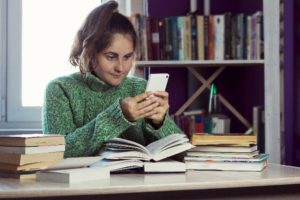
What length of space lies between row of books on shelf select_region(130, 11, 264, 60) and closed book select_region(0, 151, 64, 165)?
4.25 feet

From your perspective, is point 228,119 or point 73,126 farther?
point 228,119

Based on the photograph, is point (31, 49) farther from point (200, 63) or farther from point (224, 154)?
point (224, 154)

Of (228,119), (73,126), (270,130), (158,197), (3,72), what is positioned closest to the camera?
(158,197)

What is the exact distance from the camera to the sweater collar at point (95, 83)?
2.00 m

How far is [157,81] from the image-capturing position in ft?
5.56

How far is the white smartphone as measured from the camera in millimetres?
1657

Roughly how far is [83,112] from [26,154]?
0.66m

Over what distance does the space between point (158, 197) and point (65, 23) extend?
1.94 metres

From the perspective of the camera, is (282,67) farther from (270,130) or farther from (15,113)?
(15,113)

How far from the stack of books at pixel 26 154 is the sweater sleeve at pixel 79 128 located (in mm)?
273

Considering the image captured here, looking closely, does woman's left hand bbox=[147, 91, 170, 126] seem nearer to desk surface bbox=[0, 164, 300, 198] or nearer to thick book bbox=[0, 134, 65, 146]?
desk surface bbox=[0, 164, 300, 198]

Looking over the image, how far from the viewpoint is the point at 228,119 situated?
108 inches

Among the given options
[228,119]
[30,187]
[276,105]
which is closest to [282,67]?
[276,105]

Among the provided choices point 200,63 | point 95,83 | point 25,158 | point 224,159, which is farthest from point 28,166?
point 200,63
